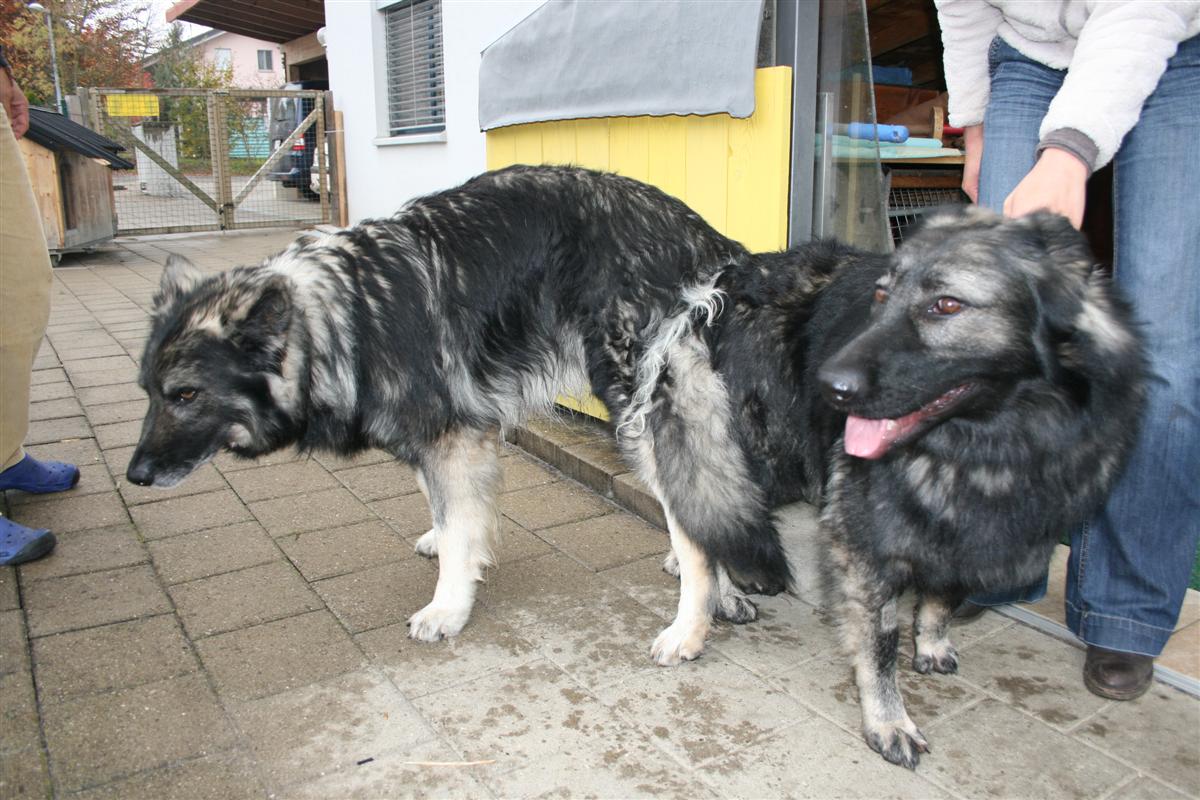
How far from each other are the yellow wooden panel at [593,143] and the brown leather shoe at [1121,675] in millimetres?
2788

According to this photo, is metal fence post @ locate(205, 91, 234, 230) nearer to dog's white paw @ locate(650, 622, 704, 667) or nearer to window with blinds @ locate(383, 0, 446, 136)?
window with blinds @ locate(383, 0, 446, 136)

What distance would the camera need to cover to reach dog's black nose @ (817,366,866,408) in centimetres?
191

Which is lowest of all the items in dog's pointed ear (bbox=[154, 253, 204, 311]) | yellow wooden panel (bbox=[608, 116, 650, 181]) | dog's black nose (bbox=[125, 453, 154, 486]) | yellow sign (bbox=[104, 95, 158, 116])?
dog's black nose (bbox=[125, 453, 154, 486])

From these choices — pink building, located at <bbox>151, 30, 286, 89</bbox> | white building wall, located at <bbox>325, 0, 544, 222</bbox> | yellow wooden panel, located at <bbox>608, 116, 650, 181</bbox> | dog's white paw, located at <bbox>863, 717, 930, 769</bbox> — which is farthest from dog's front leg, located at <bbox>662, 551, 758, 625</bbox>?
pink building, located at <bbox>151, 30, 286, 89</bbox>

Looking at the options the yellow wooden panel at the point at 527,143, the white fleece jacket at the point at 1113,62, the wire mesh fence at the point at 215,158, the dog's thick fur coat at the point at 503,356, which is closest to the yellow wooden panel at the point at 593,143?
the yellow wooden panel at the point at 527,143

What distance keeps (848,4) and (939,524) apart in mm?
2014

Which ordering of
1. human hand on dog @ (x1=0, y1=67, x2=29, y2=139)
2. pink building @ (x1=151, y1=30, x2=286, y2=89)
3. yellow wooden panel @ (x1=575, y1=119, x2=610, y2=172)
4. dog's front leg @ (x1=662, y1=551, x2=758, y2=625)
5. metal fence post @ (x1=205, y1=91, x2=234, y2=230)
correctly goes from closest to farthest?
1. dog's front leg @ (x1=662, y1=551, x2=758, y2=625)
2. human hand on dog @ (x1=0, y1=67, x2=29, y2=139)
3. yellow wooden panel @ (x1=575, y1=119, x2=610, y2=172)
4. metal fence post @ (x1=205, y1=91, x2=234, y2=230)
5. pink building @ (x1=151, y1=30, x2=286, y2=89)

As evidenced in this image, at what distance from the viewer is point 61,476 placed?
12.8ft

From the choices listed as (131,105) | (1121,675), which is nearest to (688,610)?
(1121,675)

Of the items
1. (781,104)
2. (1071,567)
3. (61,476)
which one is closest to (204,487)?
(61,476)

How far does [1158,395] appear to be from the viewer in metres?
2.35

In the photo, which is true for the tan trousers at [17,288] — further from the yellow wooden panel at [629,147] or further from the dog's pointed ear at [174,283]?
the yellow wooden panel at [629,147]

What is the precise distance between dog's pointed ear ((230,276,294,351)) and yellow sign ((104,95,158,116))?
11.1 m

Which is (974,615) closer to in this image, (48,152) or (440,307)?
(440,307)
